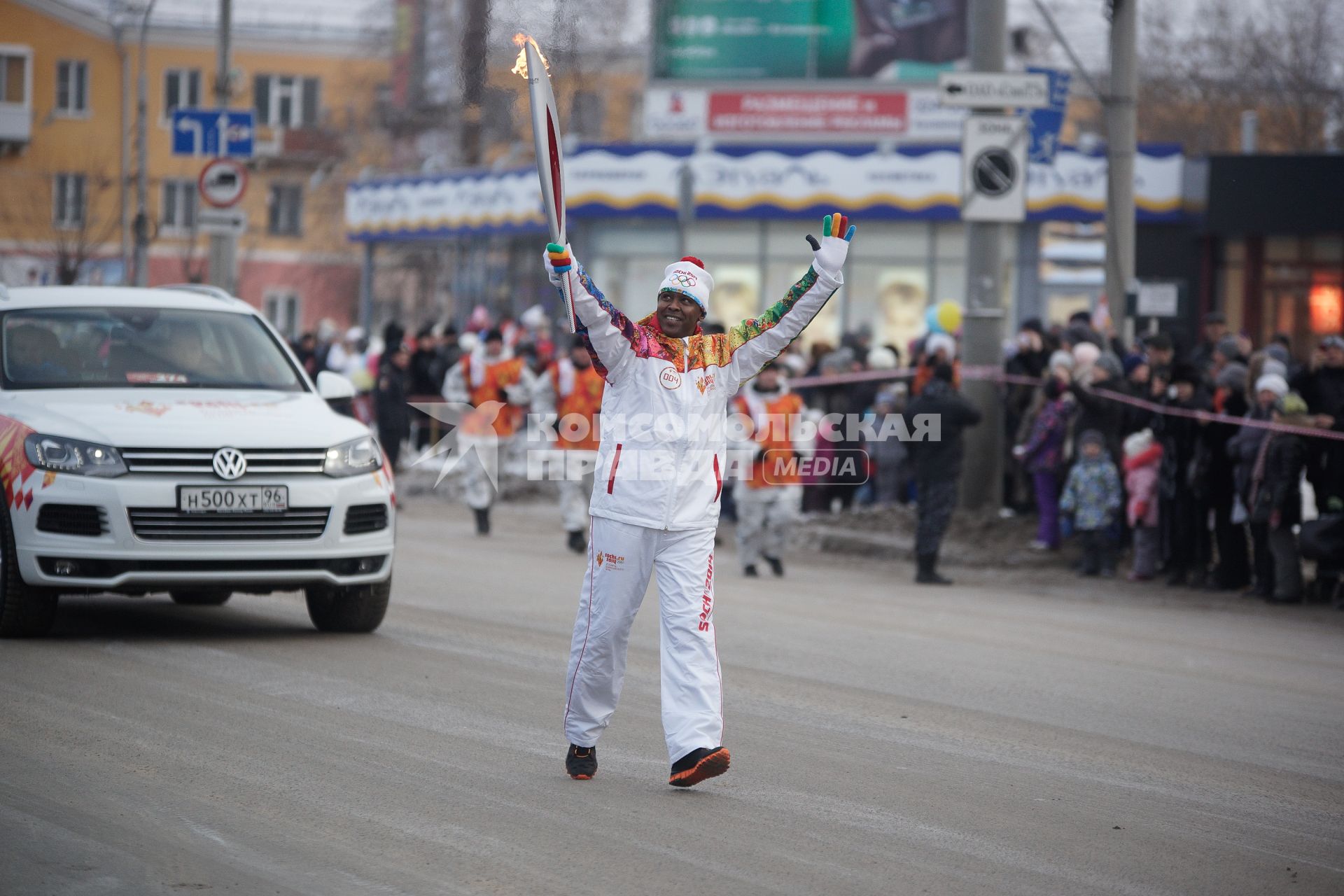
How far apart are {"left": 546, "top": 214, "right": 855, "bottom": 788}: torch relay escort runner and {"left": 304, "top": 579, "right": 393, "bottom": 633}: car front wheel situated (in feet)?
11.7

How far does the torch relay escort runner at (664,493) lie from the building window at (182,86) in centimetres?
5021

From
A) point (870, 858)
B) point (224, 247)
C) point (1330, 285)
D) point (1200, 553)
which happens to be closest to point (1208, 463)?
point (1200, 553)

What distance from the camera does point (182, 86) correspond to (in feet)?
179

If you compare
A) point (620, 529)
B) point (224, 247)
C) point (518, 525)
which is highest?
point (224, 247)

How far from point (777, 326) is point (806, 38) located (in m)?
30.6

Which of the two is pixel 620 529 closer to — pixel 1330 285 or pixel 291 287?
pixel 1330 285

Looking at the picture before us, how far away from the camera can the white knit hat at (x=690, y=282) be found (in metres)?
6.99

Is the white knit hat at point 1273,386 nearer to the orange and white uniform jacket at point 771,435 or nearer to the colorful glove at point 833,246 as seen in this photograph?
the orange and white uniform jacket at point 771,435

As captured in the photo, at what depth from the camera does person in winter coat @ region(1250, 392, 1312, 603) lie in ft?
45.7

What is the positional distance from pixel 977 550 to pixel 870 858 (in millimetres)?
11300

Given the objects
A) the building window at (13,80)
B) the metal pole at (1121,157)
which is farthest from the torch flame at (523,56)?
the building window at (13,80)

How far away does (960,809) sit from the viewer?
6.63 metres

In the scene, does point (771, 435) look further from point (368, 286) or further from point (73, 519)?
point (368, 286)

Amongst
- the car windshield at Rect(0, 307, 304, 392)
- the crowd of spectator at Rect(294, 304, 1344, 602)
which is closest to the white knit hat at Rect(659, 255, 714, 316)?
the car windshield at Rect(0, 307, 304, 392)
